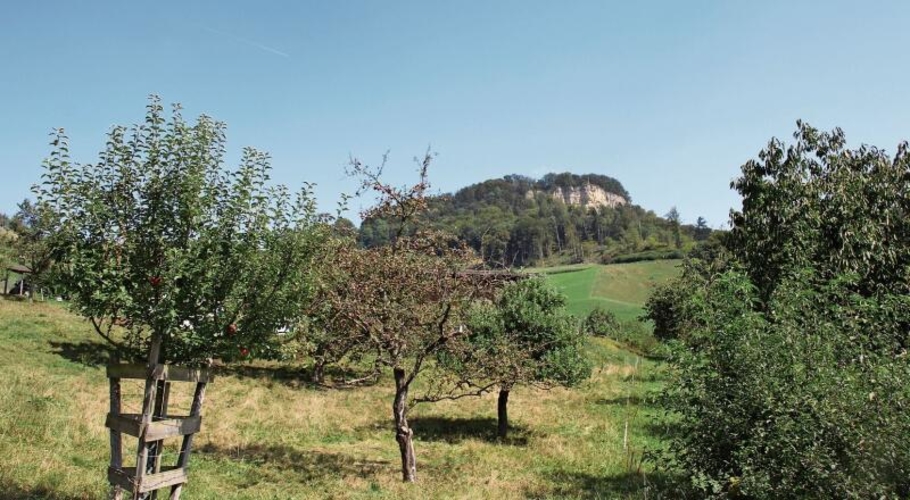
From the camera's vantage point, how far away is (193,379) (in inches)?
360

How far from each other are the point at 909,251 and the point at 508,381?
11.8m

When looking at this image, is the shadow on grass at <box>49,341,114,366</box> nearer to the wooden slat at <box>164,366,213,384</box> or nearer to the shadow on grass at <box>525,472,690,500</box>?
the wooden slat at <box>164,366,213,384</box>

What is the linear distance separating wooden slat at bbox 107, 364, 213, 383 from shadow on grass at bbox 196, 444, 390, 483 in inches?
269

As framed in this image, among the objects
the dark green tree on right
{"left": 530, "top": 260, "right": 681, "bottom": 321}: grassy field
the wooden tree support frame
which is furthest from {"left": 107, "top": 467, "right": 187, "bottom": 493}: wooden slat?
{"left": 530, "top": 260, "right": 681, "bottom": 321}: grassy field

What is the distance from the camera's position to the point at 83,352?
82.4 ft

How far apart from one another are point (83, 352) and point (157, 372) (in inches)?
812

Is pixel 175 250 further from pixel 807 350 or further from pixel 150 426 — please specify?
pixel 807 350

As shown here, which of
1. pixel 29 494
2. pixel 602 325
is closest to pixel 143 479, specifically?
pixel 29 494

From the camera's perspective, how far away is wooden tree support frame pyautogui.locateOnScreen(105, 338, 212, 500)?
8562mm

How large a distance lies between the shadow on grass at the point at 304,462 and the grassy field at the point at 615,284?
74755 mm

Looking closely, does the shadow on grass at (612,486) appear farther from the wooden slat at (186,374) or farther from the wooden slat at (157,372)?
the wooden slat at (157,372)

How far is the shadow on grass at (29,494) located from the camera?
31.5 feet

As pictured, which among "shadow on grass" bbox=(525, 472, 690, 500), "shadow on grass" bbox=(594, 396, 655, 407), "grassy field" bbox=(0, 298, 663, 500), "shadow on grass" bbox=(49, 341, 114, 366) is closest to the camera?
"grassy field" bbox=(0, 298, 663, 500)

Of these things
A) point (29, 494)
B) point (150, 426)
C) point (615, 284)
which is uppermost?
point (615, 284)
